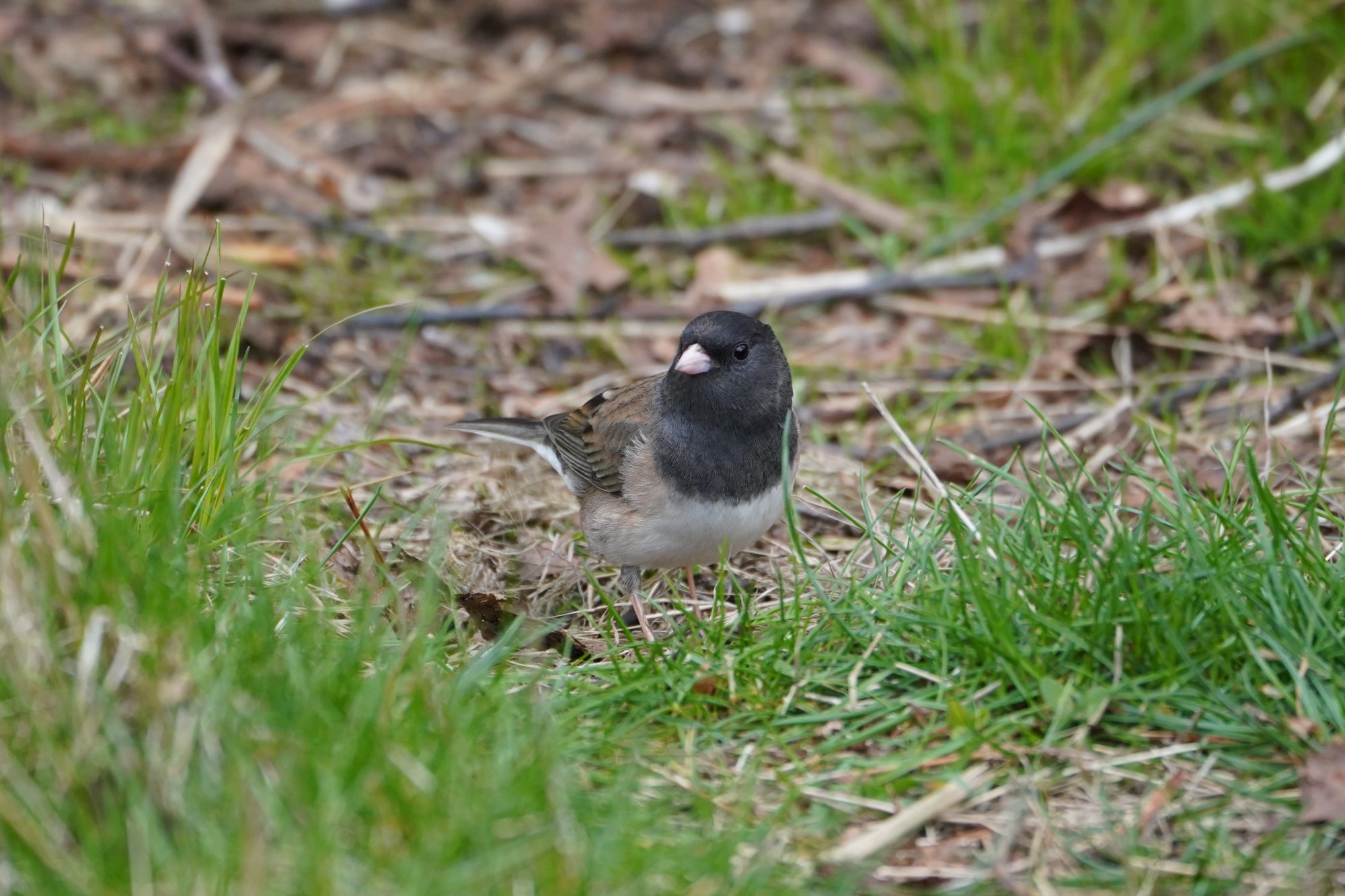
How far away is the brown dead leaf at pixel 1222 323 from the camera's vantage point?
4.54 meters

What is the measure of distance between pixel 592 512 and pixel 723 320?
21.9 inches

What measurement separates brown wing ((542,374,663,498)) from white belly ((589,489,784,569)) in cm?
18

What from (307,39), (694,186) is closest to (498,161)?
(694,186)

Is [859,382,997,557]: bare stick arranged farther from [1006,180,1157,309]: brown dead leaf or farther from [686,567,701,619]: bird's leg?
[1006,180,1157,309]: brown dead leaf

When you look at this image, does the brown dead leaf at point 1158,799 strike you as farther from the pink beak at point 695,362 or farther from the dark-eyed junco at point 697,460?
the pink beak at point 695,362

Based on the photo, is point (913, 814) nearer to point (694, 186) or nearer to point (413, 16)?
point (694, 186)

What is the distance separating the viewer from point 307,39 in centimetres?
626

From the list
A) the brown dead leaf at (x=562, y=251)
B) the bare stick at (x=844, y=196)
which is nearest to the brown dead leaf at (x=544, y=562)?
the brown dead leaf at (x=562, y=251)

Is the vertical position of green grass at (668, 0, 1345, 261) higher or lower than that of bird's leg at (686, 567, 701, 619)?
higher

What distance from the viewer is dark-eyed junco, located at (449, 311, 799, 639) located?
3180mm

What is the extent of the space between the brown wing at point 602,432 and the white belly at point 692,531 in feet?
0.61

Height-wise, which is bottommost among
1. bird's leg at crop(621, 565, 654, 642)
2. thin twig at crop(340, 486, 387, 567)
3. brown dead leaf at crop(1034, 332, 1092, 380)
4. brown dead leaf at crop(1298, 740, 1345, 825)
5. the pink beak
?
bird's leg at crop(621, 565, 654, 642)

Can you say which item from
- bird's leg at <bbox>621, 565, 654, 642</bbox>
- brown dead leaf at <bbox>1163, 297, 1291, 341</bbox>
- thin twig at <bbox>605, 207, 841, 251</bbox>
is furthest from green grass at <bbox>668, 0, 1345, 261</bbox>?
bird's leg at <bbox>621, 565, 654, 642</bbox>

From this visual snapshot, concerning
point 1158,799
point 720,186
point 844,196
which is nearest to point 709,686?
point 1158,799
